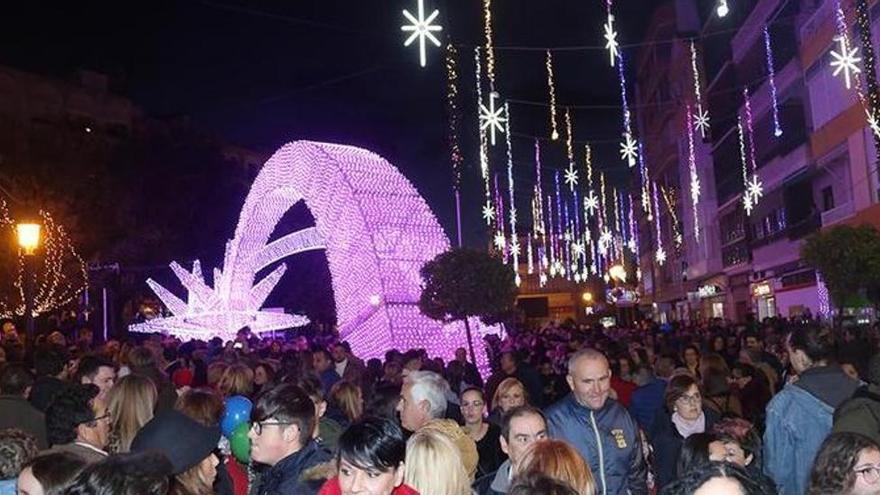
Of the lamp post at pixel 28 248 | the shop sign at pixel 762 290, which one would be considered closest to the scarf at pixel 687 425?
the lamp post at pixel 28 248

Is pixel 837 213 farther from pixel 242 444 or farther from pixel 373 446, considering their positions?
pixel 373 446

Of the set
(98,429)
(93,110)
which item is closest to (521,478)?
(98,429)

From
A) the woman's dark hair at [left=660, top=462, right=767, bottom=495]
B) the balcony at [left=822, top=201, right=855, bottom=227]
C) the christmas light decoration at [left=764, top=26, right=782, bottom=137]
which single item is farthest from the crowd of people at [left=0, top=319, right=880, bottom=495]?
the christmas light decoration at [left=764, top=26, right=782, bottom=137]

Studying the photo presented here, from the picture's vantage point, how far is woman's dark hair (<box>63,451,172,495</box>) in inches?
136

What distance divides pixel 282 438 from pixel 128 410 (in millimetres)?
2091

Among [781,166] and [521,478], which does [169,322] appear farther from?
[521,478]

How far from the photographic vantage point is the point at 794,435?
6559 millimetres

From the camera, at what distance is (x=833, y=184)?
34.3 m

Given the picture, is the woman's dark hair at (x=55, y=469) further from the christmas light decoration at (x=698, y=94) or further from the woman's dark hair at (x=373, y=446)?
the christmas light decoration at (x=698, y=94)

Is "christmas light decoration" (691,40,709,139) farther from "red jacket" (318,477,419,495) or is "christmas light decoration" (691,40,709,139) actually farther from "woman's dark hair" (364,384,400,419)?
"red jacket" (318,477,419,495)

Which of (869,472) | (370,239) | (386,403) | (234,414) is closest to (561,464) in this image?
(869,472)

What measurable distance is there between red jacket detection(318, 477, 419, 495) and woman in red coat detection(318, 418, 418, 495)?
3 centimetres

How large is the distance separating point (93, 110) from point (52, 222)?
2411 cm

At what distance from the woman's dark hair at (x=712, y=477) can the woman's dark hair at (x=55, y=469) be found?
267cm
